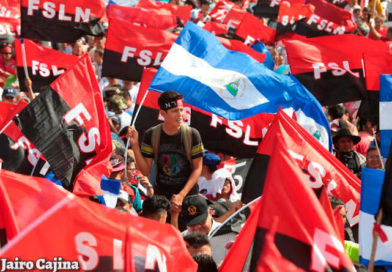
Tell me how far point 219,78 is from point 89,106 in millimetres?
1968

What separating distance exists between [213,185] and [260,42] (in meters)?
5.21

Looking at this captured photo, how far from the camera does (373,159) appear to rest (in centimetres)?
852

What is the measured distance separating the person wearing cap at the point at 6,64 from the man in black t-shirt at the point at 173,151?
6.65 m

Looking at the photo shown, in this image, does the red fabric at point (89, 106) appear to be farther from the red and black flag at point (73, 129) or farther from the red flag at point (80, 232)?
the red flag at point (80, 232)

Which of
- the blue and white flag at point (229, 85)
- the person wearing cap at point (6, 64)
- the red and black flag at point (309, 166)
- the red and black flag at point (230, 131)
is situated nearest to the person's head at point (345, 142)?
the blue and white flag at point (229, 85)

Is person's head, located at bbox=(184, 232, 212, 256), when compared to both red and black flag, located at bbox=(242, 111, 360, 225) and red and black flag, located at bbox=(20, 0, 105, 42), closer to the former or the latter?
red and black flag, located at bbox=(242, 111, 360, 225)

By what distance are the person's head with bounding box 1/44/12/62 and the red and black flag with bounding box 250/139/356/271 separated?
9.89 m

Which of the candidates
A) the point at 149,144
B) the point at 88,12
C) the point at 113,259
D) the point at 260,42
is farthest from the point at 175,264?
the point at 260,42

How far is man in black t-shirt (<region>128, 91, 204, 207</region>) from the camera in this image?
23.7 feet

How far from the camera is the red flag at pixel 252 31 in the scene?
14125mm

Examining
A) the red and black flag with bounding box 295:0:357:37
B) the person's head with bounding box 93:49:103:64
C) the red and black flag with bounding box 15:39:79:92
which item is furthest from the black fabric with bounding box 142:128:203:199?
the red and black flag with bounding box 295:0:357:37

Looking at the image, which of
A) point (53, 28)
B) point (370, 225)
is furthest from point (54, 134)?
point (53, 28)

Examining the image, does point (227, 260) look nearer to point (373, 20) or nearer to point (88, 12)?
point (88, 12)

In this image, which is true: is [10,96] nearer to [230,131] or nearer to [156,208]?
[230,131]
